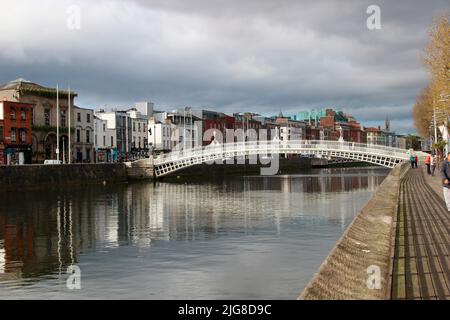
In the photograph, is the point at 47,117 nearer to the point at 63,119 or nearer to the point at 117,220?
the point at 63,119

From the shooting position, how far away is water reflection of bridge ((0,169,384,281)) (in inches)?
661

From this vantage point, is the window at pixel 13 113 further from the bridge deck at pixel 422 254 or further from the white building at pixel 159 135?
the bridge deck at pixel 422 254

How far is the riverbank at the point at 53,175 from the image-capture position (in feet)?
139

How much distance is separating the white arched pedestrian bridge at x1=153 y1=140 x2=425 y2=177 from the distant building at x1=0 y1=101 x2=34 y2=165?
48.0 feet

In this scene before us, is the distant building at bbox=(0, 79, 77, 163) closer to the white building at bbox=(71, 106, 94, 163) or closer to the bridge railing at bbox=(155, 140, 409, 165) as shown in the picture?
the white building at bbox=(71, 106, 94, 163)

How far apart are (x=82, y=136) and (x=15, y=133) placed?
12.6 metres

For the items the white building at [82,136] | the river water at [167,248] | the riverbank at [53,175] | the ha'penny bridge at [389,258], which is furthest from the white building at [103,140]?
the ha'penny bridge at [389,258]

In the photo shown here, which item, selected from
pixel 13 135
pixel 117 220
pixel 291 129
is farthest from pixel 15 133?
pixel 291 129

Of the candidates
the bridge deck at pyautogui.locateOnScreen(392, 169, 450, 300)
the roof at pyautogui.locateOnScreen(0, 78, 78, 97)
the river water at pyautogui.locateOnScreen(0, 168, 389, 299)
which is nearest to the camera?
the bridge deck at pyautogui.locateOnScreen(392, 169, 450, 300)

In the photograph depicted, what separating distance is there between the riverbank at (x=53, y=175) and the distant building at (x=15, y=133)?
6.77 metres

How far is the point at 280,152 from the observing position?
5509cm

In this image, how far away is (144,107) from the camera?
93.3m

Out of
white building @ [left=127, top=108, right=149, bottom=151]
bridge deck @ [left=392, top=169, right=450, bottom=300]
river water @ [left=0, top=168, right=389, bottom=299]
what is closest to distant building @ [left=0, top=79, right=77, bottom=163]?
white building @ [left=127, top=108, right=149, bottom=151]
